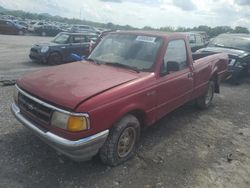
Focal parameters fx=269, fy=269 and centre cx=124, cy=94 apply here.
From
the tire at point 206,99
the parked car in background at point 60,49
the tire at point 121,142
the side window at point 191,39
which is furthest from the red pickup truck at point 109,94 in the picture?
the side window at point 191,39

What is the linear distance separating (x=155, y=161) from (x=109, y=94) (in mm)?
1466

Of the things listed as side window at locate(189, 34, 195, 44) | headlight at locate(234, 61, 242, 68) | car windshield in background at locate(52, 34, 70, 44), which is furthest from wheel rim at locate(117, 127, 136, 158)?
side window at locate(189, 34, 195, 44)

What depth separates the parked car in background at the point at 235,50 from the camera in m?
10.1

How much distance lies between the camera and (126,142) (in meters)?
4.16

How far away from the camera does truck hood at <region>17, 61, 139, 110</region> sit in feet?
11.1

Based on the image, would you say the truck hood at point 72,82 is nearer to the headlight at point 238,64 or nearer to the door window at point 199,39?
the headlight at point 238,64

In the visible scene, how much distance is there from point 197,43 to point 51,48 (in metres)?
7.69

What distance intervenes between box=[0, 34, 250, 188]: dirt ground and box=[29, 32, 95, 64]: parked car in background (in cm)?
722

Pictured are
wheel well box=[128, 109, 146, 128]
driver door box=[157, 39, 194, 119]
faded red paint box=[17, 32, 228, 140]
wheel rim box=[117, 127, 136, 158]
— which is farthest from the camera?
driver door box=[157, 39, 194, 119]

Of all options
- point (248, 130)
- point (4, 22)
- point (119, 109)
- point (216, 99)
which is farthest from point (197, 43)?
point (4, 22)

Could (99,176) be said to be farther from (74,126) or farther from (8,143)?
(8,143)

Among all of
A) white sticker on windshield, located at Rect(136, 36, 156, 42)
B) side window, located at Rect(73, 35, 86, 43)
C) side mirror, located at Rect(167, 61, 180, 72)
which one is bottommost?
side window, located at Rect(73, 35, 86, 43)

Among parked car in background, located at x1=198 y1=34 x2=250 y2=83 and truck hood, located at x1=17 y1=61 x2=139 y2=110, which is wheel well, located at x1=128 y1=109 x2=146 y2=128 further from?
parked car in background, located at x1=198 y1=34 x2=250 y2=83

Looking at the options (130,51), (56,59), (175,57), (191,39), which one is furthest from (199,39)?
(130,51)
